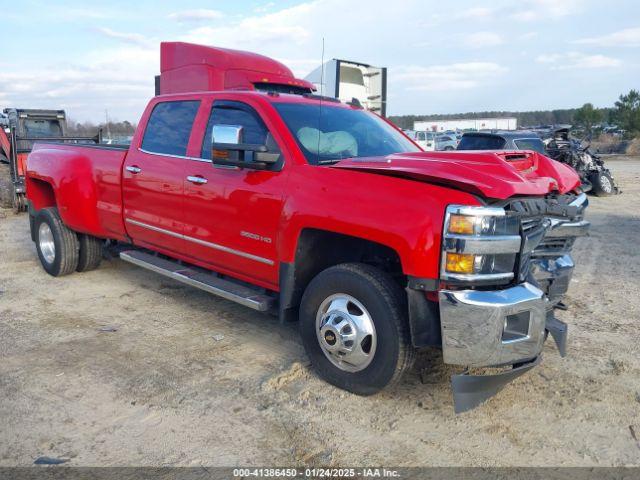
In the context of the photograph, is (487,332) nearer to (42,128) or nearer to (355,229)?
(355,229)

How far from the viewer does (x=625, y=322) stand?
16.8 feet

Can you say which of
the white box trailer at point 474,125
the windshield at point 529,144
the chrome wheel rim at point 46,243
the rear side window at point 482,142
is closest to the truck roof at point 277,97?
the chrome wheel rim at point 46,243

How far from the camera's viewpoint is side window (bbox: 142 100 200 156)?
4980 millimetres

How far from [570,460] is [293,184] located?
2.32 meters

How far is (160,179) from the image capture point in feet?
16.5

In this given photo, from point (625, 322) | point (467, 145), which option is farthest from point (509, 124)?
point (625, 322)

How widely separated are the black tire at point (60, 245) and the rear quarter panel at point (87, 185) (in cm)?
17

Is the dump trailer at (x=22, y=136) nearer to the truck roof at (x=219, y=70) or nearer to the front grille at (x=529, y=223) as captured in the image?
the truck roof at (x=219, y=70)

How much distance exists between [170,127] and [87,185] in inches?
55.8

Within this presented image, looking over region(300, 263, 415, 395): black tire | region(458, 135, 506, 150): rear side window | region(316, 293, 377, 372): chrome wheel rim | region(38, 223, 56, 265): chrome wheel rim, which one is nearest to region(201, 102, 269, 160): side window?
region(300, 263, 415, 395): black tire

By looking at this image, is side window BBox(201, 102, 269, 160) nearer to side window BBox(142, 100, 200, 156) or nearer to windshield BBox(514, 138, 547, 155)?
side window BBox(142, 100, 200, 156)

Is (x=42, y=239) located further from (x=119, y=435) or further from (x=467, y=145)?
(x=467, y=145)

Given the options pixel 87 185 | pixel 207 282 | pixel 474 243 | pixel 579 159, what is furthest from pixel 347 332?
pixel 579 159

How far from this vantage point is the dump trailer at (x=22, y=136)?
11.6 metres
